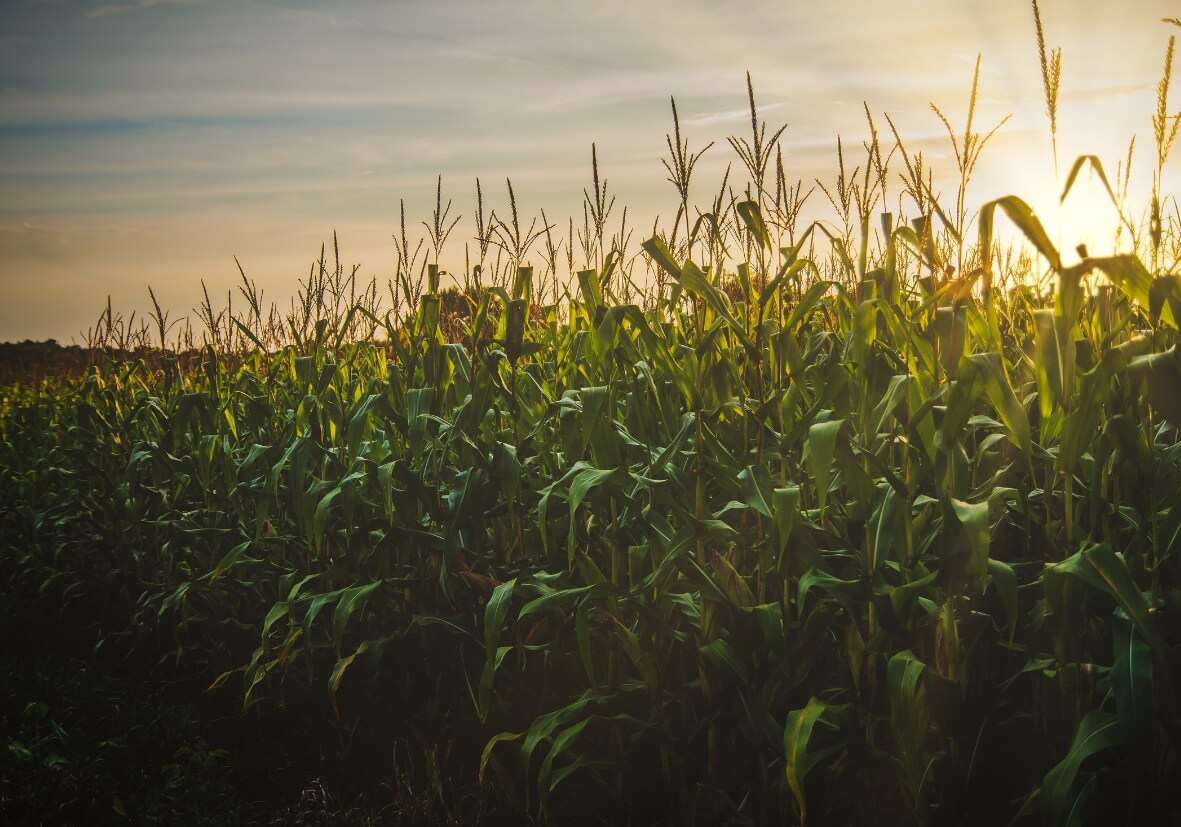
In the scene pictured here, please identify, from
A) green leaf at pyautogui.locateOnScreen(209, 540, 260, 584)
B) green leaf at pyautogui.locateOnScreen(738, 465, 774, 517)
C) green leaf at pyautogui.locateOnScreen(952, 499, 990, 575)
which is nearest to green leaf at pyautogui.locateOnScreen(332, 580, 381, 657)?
green leaf at pyautogui.locateOnScreen(209, 540, 260, 584)

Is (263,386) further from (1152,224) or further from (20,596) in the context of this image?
(1152,224)

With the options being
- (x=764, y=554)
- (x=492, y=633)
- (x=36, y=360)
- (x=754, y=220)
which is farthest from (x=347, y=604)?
(x=36, y=360)

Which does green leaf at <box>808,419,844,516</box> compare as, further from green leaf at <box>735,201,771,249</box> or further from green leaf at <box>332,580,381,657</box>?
green leaf at <box>332,580,381,657</box>

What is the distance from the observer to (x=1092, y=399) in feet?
5.82

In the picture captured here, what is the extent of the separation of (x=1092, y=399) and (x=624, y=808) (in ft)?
5.39

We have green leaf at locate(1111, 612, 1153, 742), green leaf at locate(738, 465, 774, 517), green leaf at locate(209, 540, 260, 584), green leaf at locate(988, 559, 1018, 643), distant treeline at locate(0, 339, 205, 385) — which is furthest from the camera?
distant treeline at locate(0, 339, 205, 385)

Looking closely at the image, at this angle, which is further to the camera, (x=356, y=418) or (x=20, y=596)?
(x=20, y=596)

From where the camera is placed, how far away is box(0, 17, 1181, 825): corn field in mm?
1846

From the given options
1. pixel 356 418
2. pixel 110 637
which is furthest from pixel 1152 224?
pixel 110 637

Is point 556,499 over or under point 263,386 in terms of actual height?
under

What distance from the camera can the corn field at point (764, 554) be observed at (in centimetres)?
185

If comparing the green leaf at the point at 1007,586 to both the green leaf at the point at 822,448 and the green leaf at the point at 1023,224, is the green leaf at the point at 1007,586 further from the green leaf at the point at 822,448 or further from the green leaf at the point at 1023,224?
the green leaf at the point at 1023,224

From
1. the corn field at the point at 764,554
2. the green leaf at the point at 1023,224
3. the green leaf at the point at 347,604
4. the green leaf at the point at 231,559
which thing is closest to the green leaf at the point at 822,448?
the corn field at the point at 764,554

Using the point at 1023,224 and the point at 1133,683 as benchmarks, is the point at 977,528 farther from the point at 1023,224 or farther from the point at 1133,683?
the point at 1023,224
